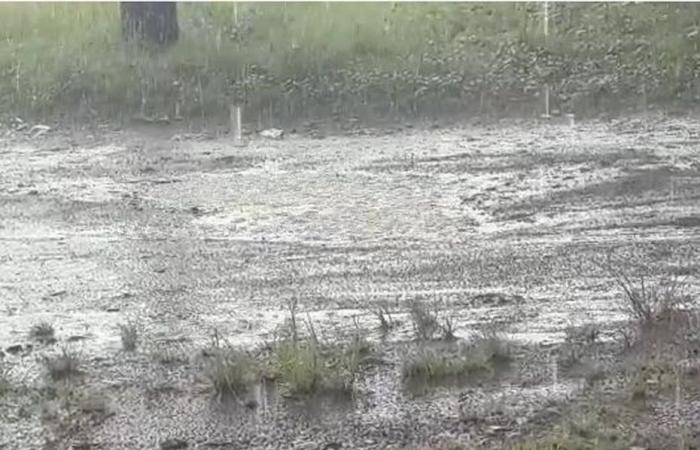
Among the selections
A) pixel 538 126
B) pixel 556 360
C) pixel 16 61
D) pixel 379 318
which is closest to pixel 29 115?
pixel 16 61

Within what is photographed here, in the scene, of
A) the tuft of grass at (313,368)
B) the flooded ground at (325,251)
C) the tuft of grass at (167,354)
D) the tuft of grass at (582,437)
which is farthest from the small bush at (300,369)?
the tuft of grass at (582,437)

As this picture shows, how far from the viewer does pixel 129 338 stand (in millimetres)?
6988

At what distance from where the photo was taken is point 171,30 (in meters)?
16.7

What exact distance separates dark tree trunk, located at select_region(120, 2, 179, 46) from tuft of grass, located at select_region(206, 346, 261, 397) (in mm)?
10776

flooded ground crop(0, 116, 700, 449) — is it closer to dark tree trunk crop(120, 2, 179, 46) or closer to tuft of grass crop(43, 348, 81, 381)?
tuft of grass crop(43, 348, 81, 381)

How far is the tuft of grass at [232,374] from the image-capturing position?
6.20 m

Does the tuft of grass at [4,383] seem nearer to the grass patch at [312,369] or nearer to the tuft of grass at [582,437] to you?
the grass patch at [312,369]

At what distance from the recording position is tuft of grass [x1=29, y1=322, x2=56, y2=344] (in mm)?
7125

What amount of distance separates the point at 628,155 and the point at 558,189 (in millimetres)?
1572

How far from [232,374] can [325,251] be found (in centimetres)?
278

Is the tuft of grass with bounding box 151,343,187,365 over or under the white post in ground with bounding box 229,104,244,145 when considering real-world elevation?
under

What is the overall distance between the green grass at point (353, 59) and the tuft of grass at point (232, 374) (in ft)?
27.8

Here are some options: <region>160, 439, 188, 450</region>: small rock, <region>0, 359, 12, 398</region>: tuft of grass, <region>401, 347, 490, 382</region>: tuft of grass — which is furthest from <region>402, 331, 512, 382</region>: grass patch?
<region>0, 359, 12, 398</region>: tuft of grass

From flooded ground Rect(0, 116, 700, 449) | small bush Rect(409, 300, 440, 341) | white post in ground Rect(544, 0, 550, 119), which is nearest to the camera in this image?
flooded ground Rect(0, 116, 700, 449)
